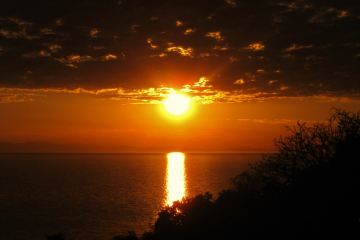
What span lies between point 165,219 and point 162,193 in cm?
6291

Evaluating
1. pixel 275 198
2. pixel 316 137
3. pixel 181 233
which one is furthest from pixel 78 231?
pixel 316 137

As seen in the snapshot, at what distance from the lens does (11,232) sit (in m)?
50.6

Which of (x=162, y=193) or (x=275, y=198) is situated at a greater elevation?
(x=275, y=198)

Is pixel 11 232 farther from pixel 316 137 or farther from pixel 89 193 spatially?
pixel 316 137

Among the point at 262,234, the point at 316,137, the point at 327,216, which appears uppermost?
the point at 316,137

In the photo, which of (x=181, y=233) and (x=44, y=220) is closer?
(x=181, y=233)

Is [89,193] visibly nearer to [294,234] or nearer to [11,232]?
[11,232]

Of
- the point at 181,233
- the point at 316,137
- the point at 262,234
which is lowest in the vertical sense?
the point at 181,233

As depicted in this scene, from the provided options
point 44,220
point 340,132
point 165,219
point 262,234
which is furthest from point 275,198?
point 44,220

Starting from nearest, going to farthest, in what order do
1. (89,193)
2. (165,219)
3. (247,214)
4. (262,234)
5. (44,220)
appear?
(262,234), (247,214), (165,219), (44,220), (89,193)

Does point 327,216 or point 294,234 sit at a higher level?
point 327,216

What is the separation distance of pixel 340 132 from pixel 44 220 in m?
57.6

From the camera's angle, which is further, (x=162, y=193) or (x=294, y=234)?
(x=162, y=193)

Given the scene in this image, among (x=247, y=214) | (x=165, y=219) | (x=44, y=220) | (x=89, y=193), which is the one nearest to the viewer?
(x=247, y=214)
